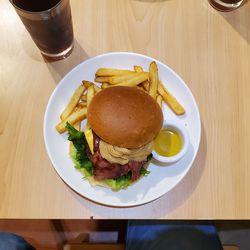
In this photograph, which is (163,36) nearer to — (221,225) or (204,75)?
(204,75)

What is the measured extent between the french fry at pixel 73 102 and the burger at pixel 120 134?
95 mm

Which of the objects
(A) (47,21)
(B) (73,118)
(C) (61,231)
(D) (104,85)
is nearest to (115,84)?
(D) (104,85)

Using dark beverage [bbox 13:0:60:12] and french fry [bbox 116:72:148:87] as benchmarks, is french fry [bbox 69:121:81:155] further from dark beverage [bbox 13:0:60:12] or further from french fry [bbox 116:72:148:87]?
dark beverage [bbox 13:0:60:12]

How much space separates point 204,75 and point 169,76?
0.14m

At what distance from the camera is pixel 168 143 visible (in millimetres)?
1055

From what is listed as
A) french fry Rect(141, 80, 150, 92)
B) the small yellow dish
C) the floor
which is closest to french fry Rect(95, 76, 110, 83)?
french fry Rect(141, 80, 150, 92)

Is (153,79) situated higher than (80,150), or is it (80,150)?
(153,79)

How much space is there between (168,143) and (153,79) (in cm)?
20

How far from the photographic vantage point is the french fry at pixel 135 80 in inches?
42.1

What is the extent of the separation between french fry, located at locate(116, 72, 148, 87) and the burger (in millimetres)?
120

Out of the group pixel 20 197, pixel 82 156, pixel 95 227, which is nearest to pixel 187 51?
pixel 82 156

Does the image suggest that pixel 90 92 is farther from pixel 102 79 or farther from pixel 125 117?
pixel 125 117

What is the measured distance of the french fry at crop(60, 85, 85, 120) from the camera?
1.07 metres

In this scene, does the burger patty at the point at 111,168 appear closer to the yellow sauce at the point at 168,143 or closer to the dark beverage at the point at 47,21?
the yellow sauce at the point at 168,143
